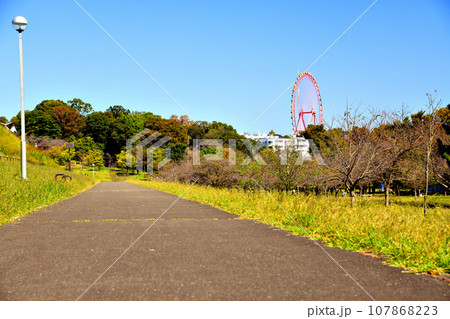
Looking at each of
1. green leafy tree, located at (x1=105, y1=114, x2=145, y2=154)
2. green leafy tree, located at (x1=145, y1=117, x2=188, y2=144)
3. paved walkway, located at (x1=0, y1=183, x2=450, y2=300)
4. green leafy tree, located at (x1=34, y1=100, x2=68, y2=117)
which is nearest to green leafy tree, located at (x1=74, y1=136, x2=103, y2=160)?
green leafy tree, located at (x1=105, y1=114, x2=145, y2=154)

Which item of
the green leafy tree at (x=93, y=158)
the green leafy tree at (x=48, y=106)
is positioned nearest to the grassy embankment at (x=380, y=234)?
the green leafy tree at (x=93, y=158)

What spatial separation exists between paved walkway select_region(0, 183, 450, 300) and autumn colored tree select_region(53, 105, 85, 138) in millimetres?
90715

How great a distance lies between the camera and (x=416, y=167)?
23.3m

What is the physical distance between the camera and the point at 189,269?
4117 millimetres

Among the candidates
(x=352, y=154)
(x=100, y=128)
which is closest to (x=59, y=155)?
(x=100, y=128)

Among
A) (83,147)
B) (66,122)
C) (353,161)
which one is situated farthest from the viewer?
(66,122)

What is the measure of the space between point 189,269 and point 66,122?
97.5 m

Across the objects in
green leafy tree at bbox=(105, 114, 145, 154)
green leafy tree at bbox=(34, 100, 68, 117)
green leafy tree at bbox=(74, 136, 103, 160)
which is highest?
green leafy tree at bbox=(34, 100, 68, 117)

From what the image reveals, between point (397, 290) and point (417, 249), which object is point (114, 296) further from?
point (417, 249)

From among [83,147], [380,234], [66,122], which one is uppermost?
[66,122]

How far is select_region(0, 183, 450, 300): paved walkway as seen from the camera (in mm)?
3334

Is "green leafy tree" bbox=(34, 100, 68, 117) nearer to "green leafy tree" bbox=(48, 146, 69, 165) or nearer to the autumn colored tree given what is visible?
the autumn colored tree

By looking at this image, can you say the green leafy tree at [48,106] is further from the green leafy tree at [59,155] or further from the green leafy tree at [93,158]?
the green leafy tree at [59,155]

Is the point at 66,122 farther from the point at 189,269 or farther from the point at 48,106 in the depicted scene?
the point at 189,269
